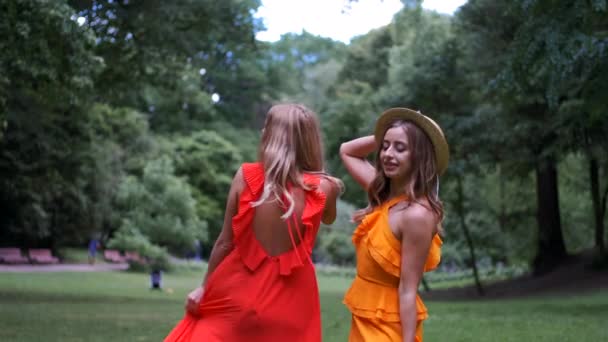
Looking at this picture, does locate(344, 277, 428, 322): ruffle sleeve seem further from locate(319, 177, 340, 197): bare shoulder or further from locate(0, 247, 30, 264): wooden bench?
locate(0, 247, 30, 264): wooden bench

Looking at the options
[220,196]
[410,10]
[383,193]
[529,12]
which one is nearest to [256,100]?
[220,196]

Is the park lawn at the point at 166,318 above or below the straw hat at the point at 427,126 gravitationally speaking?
below

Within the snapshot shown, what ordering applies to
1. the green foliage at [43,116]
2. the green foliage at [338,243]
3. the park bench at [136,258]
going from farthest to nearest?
the green foliage at [338,243], the park bench at [136,258], the green foliage at [43,116]

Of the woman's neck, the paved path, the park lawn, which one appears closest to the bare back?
the woman's neck

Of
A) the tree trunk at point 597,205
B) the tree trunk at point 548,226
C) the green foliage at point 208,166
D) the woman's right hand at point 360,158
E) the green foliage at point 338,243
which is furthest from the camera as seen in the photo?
the green foliage at point 208,166

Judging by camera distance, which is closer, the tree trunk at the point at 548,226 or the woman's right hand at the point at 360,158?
the woman's right hand at the point at 360,158

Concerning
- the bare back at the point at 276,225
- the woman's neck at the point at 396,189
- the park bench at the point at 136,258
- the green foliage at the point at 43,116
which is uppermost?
the green foliage at the point at 43,116

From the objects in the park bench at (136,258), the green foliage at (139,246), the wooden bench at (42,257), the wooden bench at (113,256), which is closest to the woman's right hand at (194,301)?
the green foliage at (139,246)

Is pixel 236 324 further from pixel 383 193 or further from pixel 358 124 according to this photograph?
pixel 358 124

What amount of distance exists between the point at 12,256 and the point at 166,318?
85.5ft

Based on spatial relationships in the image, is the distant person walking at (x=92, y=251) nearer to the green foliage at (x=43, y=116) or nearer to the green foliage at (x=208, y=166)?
the green foliage at (x=43, y=116)

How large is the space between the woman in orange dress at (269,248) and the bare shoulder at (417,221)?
475 mm

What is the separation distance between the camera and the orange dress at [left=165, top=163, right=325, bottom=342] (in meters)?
4.31

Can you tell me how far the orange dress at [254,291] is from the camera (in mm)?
4309
